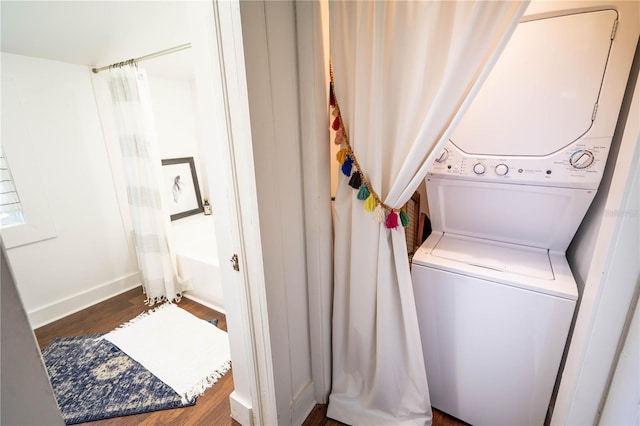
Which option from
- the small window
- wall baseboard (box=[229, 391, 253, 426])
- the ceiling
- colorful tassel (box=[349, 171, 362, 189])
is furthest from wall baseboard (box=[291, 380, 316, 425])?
the small window

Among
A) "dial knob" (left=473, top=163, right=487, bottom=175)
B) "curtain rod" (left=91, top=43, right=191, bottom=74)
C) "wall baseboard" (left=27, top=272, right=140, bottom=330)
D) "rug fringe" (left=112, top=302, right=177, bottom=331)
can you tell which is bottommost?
"rug fringe" (left=112, top=302, right=177, bottom=331)

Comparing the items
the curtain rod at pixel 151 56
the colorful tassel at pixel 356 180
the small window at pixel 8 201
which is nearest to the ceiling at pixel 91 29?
the curtain rod at pixel 151 56

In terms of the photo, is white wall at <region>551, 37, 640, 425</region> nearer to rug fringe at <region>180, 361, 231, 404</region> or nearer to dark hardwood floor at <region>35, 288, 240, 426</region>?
dark hardwood floor at <region>35, 288, 240, 426</region>

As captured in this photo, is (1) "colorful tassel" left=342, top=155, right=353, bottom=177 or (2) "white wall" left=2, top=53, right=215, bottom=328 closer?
(1) "colorful tassel" left=342, top=155, right=353, bottom=177

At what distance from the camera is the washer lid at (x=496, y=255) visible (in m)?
1.17

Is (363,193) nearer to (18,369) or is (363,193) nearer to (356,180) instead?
(356,180)

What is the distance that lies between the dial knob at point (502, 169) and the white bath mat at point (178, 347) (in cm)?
192

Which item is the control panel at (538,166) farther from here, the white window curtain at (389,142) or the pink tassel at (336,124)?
the pink tassel at (336,124)

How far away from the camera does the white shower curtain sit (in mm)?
2170

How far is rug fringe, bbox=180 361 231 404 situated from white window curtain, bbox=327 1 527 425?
0.75 m

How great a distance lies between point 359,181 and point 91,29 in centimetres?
196

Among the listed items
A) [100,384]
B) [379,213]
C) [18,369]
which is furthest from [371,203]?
[100,384]

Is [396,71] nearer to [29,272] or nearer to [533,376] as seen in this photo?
[533,376]

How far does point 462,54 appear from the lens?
88cm
